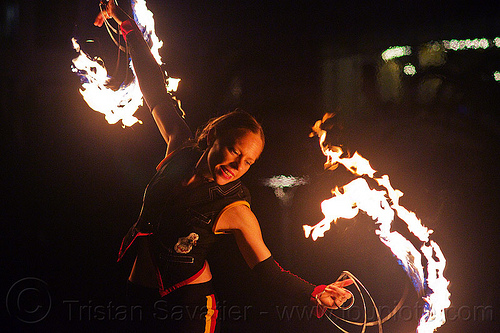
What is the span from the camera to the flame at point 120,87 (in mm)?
2924

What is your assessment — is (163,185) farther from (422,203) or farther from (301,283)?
(422,203)

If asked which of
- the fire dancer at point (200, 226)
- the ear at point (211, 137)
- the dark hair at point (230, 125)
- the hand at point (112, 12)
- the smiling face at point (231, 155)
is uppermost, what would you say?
the hand at point (112, 12)

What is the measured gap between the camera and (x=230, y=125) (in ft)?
8.47

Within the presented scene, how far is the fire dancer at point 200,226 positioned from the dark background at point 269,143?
21 cm

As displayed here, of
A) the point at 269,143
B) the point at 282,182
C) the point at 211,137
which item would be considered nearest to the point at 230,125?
the point at 211,137

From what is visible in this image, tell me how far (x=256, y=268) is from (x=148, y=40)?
190cm

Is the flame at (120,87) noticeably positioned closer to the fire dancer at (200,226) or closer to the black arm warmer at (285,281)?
the fire dancer at (200,226)

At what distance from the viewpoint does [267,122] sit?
275 centimetres

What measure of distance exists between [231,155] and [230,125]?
0.22m

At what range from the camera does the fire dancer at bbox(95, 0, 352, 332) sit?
2.44 meters

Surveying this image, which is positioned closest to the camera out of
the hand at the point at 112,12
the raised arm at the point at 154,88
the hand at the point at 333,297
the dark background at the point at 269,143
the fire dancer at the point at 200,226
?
the hand at the point at 333,297

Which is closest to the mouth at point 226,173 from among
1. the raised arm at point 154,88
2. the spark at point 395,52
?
the raised arm at point 154,88

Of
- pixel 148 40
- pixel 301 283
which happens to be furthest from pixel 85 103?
pixel 301 283

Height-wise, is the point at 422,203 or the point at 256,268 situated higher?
the point at 422,203
